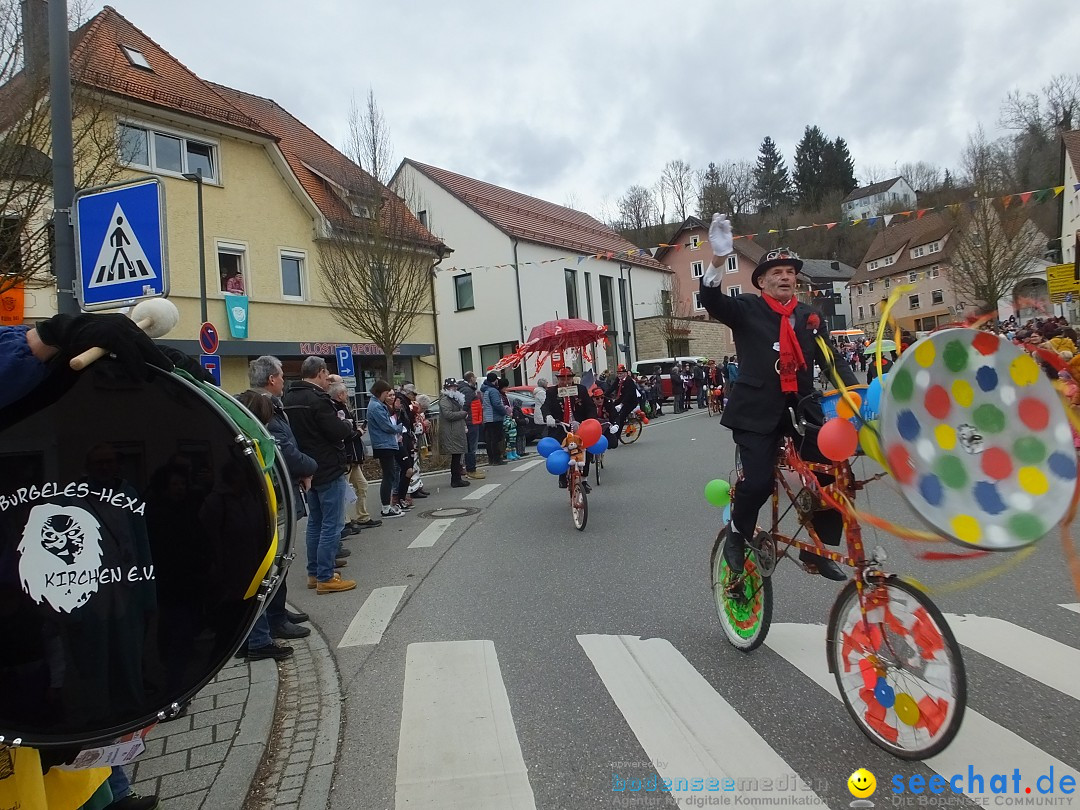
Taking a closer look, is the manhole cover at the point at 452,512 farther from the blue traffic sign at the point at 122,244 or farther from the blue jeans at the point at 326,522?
the blue traffic sign at the point at 122,244

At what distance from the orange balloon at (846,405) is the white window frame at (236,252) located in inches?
742

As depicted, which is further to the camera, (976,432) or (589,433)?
(589,433)

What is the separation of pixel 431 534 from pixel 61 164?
15.8 feet

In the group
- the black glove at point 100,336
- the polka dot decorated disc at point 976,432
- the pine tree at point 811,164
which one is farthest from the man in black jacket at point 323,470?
the pine tree at point 811,164

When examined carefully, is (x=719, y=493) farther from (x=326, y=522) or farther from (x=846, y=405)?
(x=326, y=522)

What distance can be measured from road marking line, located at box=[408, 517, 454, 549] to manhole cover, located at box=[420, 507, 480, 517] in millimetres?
259

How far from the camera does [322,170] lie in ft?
74.5

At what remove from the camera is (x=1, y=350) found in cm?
194

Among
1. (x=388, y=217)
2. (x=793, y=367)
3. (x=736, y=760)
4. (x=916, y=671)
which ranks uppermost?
(x=388, y=217)

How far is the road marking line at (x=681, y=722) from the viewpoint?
281 centimetres

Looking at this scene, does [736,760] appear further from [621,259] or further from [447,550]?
[621,259]

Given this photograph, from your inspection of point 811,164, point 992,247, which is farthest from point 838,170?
point 992,247

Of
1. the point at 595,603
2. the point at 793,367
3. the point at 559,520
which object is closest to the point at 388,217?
the point at 559,520

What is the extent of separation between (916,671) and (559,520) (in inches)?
234
